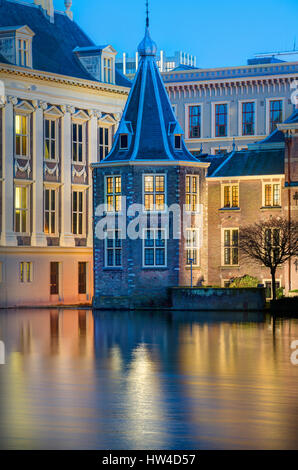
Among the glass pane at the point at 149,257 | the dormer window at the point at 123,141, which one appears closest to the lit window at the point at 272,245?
the glass pane at the point at 149,257

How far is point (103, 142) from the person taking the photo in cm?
7912

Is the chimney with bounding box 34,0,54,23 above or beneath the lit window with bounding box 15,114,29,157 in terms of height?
above

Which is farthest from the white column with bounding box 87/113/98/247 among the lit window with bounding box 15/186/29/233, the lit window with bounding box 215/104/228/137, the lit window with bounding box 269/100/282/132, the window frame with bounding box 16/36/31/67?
the lit window with bounding box 269/100/282/132

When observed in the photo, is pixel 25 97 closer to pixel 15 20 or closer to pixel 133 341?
pixel 15 20

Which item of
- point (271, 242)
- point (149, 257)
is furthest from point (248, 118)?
point (149, 257)

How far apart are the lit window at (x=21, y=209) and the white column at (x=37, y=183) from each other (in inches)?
20.7

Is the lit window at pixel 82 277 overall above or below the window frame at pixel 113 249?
below

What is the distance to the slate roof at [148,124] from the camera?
64.2m

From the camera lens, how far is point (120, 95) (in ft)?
261

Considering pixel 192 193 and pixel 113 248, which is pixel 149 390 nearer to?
pixel 113 248

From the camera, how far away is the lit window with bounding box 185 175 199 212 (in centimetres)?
6475

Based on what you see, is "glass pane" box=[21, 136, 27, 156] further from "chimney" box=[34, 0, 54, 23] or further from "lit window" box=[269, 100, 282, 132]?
"lit window" box=[269, 100, 282, 132]

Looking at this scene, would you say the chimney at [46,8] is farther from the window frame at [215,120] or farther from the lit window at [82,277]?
the window frame at [215,120]

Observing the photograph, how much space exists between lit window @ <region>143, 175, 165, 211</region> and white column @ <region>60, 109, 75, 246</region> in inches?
513
